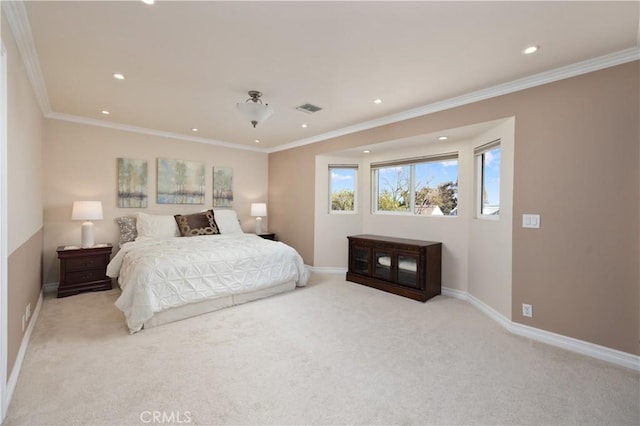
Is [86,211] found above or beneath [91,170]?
beneath

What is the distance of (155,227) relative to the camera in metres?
4.45

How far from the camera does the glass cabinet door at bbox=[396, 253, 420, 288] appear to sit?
3.85 m

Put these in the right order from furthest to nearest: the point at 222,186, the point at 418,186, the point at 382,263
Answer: the point at 222,186 < the point at 418,186 < the point at 382,263

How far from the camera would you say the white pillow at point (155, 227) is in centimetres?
438

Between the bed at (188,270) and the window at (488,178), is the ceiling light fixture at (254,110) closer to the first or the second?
the bed at (188,270)

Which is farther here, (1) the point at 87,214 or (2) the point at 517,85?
(1) the point at 87,214

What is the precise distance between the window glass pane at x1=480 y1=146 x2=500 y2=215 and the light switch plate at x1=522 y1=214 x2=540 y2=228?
1.66 ft

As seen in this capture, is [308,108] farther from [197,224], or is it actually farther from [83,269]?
[83,269]

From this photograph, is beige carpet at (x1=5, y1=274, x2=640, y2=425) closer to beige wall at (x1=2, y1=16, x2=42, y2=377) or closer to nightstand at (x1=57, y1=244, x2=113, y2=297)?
beige wall at (x1=2, y1=16, x2=42, y2=377)

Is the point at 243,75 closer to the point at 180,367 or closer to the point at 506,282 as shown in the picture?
the point at 180,367

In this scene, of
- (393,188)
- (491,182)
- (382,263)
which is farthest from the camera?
(393,188)

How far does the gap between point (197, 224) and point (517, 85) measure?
4.53 m

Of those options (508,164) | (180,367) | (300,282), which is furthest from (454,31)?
(300,282)

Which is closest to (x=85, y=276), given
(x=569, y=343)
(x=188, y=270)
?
(x=188, y=270)
